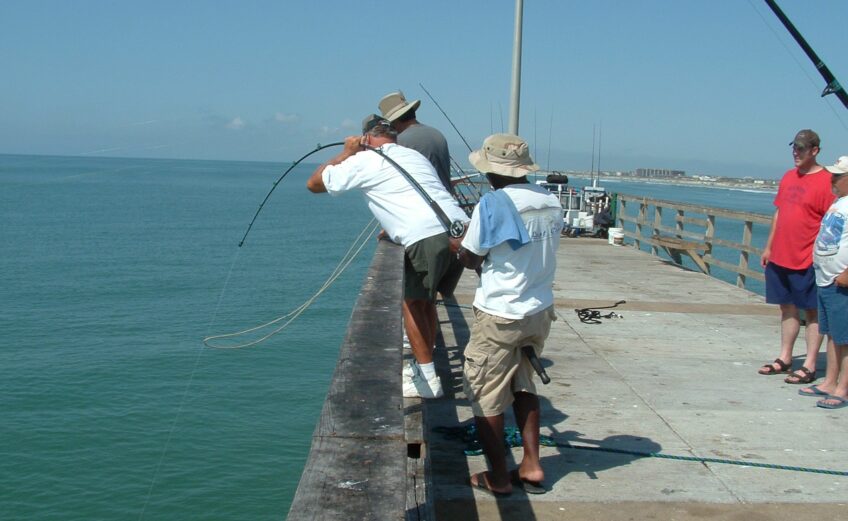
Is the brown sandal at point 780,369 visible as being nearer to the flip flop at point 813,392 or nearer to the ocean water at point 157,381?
the flip flop at point 813,392

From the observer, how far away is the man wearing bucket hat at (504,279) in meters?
3.98

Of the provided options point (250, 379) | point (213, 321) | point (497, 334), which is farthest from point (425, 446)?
point (213, 321)

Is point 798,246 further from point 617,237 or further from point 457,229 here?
point 617,237

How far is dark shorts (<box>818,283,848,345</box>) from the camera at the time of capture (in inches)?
228

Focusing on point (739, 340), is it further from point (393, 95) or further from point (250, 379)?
point (250, 379)

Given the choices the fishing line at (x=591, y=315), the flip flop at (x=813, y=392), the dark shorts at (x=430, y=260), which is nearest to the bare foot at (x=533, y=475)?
the dark shorts at (x=430, y=260)

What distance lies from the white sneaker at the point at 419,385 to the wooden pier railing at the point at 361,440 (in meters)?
1.99

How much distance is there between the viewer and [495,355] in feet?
Answer: 13.4

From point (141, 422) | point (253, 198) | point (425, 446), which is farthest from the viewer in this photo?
point (253, 198)

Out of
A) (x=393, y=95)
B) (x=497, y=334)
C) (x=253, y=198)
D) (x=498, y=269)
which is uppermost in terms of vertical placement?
(x=393, y=95)

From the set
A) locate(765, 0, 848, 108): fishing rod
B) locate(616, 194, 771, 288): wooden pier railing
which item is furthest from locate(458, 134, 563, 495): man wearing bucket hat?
locate(616, 194, 771, 288): wooden pier railing

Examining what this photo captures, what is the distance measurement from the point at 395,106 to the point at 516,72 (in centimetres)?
849

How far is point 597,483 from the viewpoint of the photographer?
4473mm

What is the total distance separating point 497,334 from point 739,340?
16.2 feet
